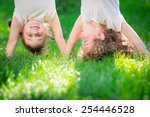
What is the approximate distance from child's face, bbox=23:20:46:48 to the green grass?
21 centimetres

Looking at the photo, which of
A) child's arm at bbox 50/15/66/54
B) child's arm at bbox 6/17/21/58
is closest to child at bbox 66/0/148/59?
child's arm at bbox 50/15/66/54

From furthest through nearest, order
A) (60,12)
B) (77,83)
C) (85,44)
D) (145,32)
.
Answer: (60,12), (145,32), (85,44), (77,83)

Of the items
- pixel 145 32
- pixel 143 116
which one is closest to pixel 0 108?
pixel 143 116

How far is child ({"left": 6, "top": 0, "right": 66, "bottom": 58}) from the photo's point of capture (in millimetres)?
6340

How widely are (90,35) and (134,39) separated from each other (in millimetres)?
602

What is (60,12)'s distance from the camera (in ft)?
41.3

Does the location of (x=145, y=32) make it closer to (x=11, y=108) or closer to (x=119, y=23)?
(x=119, y=23)

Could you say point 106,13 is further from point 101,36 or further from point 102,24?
point 101,36

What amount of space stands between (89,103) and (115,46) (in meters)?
2.11

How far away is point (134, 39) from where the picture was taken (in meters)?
6.08

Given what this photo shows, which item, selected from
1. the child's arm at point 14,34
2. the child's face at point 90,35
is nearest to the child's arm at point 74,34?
the child's face at point 90,35

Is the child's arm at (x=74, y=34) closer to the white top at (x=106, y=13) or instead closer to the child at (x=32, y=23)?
the child at (x=32, y=23)

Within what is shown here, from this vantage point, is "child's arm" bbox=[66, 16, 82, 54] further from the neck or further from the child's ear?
the child's ear

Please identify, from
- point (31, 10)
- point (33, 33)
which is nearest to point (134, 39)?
point (33, 33)
